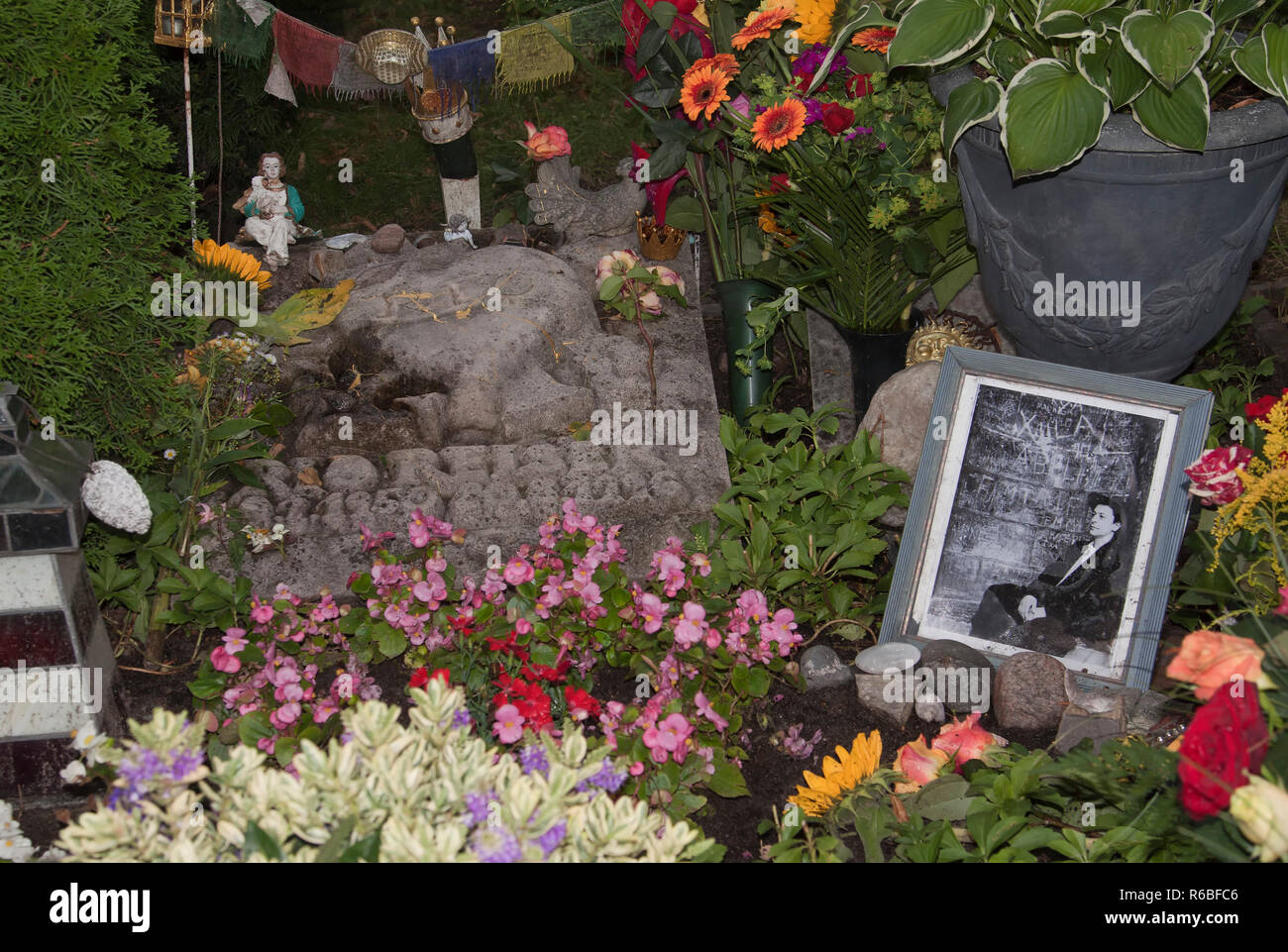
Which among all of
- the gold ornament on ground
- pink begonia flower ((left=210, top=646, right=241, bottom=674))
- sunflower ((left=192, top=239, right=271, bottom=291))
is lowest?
pink begonia flower ((left=210, top=646, right=241, bottom=674))

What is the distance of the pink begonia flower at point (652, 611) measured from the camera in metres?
2.55

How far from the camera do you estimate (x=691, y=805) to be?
239cm

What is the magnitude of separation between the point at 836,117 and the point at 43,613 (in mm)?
2383

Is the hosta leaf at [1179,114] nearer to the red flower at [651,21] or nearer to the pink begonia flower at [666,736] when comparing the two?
the red flower at [651,21]

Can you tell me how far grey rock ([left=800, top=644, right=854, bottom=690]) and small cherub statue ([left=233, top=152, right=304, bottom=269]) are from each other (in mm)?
2402

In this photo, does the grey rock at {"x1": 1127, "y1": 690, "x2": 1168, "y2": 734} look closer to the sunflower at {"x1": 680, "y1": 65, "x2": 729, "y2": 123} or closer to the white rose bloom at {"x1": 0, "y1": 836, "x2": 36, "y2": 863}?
the sunflower at {"x1": 680, "y1": 65, "x2": 729, "y2": 123}

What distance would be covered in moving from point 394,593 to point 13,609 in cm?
81

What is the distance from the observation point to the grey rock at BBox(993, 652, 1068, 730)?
269 centimetres

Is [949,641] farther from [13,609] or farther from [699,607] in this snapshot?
[13,609]

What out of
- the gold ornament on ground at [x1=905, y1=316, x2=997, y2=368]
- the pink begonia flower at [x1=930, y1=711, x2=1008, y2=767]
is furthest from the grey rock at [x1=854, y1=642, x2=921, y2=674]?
the gold ornament on ground at [x1=905, y1=316, x2=997, y2=368]

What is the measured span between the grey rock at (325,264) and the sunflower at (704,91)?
1421 millimetres

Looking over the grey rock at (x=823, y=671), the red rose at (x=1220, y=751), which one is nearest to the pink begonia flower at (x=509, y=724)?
the grey rock at (x=823, y=671)
